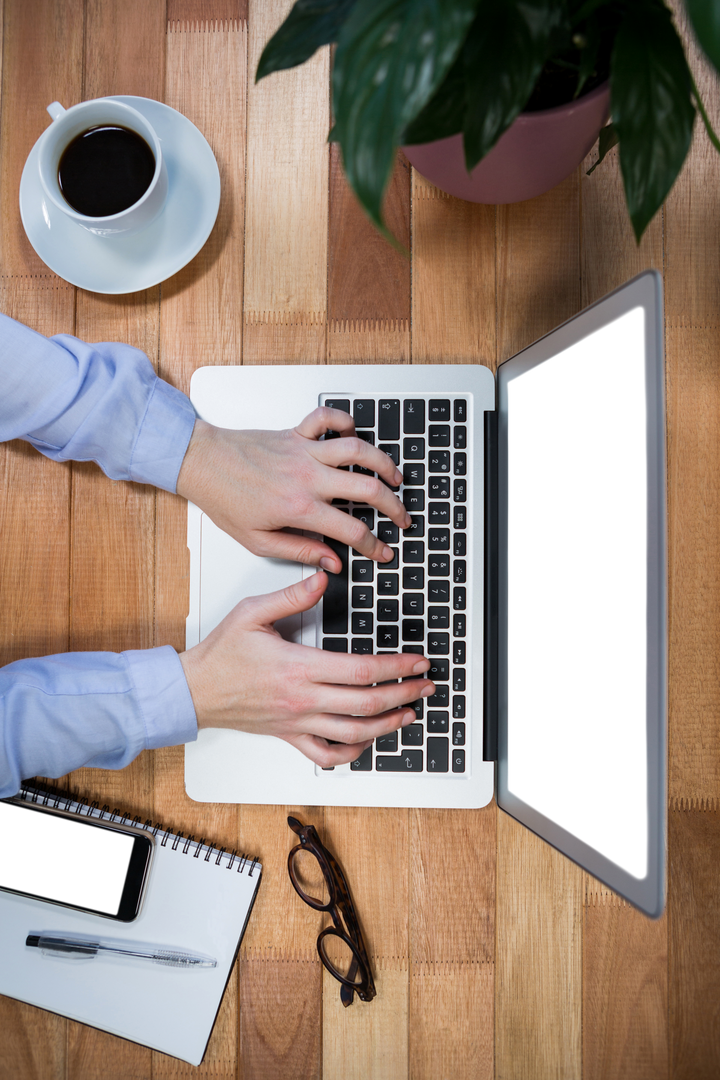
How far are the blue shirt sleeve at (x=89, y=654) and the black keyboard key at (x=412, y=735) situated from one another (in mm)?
220

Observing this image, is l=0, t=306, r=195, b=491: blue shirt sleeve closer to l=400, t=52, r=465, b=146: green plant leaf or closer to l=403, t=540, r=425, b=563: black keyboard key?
l=403, t=540, r=425, b=563: black keyboard key

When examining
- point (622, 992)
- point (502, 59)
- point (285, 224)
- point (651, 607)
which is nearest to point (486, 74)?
point (502, 59)

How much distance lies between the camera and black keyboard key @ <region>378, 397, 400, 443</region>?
0.71 m

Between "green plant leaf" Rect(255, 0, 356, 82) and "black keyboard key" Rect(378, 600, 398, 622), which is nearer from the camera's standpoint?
"green plant leaf" Rect(255, 0, 356, 82)

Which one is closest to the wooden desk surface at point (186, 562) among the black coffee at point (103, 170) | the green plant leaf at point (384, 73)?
the black coffee at point (103, 170)

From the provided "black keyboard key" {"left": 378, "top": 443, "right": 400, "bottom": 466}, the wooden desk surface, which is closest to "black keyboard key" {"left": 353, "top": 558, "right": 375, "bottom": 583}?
"black keyboard key" {"left": 378, "top": 443, "right": 400, "bottom": 466}

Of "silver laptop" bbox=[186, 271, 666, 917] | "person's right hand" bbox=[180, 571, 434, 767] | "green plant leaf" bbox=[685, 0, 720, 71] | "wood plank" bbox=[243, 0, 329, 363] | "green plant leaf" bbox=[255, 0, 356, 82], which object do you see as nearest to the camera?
"green plant leaf" bbox=[685, 0, 720, 71]

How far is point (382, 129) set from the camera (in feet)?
1.08

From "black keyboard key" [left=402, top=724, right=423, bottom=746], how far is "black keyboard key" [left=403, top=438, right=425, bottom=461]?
0.92ft

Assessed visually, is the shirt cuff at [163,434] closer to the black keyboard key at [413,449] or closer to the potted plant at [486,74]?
the black keyboard key at [413,449]

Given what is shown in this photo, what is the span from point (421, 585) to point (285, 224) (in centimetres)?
44

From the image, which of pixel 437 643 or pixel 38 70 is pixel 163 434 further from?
pixel 38 70

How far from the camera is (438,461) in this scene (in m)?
0.71

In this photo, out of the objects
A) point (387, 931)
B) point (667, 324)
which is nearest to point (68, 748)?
point (387, 931)
